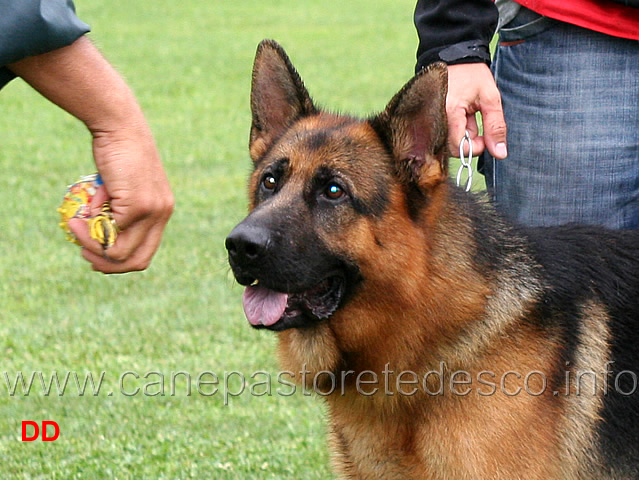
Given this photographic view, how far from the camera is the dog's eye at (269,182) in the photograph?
11.1ft

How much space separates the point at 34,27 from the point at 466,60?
1838 mm

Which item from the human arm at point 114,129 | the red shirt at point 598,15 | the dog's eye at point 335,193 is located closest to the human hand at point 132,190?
the human arm at point 114,129

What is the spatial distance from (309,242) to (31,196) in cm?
715

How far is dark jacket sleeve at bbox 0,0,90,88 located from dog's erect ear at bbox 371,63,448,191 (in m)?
1.18

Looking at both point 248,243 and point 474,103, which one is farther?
point 474,103

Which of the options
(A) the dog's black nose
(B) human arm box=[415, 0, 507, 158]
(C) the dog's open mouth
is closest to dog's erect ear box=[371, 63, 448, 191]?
(B) human arm box=[415, 0, 507, 158]

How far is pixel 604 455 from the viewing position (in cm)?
338

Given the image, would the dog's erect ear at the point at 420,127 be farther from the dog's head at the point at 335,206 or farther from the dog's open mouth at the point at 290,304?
the dog's open mouth at the point at 290,304

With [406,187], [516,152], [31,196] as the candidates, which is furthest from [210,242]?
[406,187]

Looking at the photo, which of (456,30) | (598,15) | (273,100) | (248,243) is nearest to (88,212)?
(248,243)

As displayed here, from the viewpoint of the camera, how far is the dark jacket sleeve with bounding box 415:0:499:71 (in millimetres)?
3715

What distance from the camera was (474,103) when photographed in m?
3.71

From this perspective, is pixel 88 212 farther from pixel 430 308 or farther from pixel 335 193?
pixel 430 308

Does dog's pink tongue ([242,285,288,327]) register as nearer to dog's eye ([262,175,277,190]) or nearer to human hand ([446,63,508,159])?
dog's eye ([262,175,277,190])
